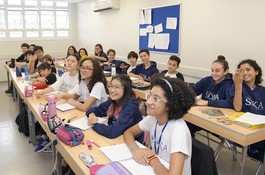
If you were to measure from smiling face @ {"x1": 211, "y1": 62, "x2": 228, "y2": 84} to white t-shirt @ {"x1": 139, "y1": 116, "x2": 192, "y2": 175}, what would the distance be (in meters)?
1.37

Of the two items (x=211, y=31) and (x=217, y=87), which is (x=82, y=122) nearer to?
(x=217, y=87)

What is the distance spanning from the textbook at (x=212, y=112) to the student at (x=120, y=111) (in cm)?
74

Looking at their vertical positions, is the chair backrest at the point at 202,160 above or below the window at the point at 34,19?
below

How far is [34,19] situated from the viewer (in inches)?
313

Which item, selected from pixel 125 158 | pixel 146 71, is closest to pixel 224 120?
pixel 125 158

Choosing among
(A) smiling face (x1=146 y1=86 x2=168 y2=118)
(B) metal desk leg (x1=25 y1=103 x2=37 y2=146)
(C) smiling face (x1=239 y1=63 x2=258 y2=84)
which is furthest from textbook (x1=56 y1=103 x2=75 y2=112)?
(C) smiling face (x1=239 y1=63 x2=258 y2=84)

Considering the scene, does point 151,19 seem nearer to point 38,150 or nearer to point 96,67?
point 96,67

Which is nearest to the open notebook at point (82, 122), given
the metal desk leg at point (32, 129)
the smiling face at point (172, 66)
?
the metal desk leg at point (32, 129)

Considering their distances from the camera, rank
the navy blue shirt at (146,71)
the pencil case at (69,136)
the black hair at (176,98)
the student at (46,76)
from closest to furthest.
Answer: the black hair at (176,98) < the pencil case at (69,136) < the student at (46,76) < the navy blue shirt at (146,71)

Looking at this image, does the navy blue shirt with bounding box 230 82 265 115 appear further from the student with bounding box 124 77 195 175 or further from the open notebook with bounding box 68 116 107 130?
the open notebook with bounding box 68 116 107 130

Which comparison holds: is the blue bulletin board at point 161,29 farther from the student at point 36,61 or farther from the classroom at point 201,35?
the student at point 36,61

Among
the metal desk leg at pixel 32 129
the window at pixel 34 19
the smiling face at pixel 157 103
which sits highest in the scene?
the window at pixel 34 19

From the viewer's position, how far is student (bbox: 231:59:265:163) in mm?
2281

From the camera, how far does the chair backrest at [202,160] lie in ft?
3.95
